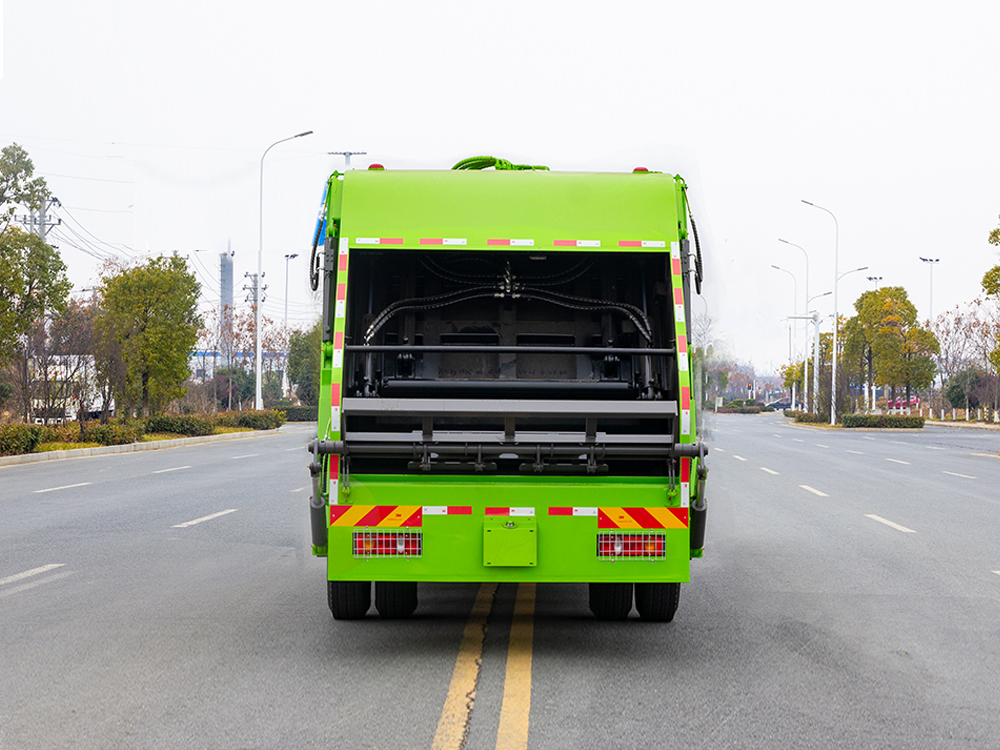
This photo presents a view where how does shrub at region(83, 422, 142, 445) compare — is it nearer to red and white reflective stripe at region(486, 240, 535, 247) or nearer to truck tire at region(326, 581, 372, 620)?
truck tire at region(326, 581, 372, 620)

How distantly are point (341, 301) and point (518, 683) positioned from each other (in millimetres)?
2335

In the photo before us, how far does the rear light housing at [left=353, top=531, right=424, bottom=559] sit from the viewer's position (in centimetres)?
590

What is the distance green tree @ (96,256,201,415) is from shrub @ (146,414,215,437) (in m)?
0.82

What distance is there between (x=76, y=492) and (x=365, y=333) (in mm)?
10853

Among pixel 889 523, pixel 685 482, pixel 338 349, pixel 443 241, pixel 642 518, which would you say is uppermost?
pixel 443 241

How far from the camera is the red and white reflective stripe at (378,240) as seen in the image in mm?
6332

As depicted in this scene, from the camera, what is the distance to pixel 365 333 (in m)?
7.23

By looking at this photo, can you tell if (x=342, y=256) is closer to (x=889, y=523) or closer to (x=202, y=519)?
(x=202, y=519)

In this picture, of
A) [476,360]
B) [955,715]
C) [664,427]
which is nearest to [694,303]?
[664,427]

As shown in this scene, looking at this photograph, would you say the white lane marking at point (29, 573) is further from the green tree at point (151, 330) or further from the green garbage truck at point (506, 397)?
the green tree at point (151, 330)

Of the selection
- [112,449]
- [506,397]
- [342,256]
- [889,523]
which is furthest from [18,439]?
[342,256]

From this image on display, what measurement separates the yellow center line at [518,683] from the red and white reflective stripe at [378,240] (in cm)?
250

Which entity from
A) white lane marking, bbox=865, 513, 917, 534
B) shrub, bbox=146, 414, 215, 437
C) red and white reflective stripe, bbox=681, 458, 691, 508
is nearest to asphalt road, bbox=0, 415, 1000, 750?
white lane marking, bbox=865, 513, 917, 534

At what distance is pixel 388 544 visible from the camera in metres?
5.91
